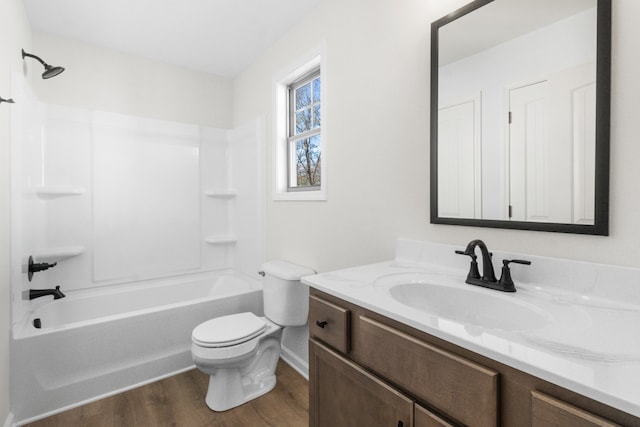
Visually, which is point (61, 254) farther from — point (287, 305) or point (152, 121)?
point (287, 305)

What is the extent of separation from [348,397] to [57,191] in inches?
102

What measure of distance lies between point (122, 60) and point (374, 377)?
3.17 metres

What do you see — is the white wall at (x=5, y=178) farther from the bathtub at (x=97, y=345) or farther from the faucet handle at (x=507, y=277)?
the faucet handle at (x=507, y=277)

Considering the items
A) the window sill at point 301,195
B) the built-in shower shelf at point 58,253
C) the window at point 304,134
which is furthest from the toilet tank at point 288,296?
the built-in shower shelf at point 58,253

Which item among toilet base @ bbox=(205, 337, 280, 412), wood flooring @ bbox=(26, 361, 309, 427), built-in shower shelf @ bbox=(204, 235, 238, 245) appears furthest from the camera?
built-in shower shelf @ bbox=(204, 235, 238, 245)

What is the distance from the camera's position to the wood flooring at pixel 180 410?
1.75 metres

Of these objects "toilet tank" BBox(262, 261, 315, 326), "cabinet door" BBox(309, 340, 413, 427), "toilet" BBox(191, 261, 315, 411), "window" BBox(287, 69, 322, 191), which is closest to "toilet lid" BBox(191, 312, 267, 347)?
"toilet" BBox(191, 261, 315, 411)

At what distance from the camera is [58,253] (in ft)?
7.97

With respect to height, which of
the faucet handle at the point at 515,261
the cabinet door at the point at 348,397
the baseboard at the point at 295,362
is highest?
the faucet handle at the point at 515,261

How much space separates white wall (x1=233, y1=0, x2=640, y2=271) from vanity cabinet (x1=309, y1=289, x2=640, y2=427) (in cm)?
60

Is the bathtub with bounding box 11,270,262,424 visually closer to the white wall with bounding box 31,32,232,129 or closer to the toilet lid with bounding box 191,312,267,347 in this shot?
the toilet lid with bounding box 191,312,267,347

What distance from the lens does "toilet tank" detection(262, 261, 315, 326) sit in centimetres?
205

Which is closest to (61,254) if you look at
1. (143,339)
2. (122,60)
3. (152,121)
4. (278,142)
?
(143,339)

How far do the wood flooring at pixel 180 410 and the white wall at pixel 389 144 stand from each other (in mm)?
869
